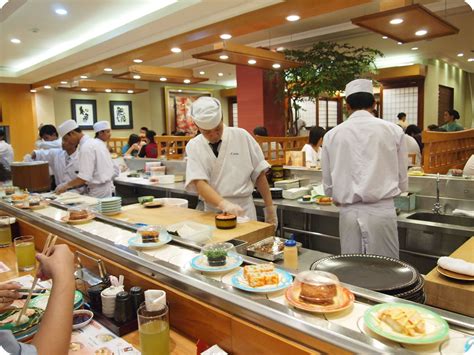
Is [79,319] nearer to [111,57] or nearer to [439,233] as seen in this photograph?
[439,233]

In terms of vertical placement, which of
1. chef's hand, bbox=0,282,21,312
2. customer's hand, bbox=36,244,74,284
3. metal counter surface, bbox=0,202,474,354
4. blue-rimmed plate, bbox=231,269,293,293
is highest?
customer's hand, bbox=36,244,74,284

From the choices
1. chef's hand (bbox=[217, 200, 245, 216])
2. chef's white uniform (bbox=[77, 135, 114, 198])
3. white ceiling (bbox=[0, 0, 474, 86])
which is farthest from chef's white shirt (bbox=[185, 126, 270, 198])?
white ceiling (bbox=[0, 0, 474, 86])

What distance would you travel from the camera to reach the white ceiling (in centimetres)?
495

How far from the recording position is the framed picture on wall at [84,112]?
1133 centimetres

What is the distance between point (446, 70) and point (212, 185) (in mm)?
10429

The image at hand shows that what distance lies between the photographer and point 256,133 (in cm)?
631

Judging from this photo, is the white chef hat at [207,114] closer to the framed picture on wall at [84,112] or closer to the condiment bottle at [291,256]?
the condiment bottle at [291,256]

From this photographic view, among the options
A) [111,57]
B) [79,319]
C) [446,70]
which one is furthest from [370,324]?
[446,70]

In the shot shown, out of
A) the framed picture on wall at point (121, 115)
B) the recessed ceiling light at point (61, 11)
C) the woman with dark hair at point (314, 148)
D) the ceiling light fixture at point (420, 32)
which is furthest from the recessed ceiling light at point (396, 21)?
the framed picture on wall at point (121, 115)

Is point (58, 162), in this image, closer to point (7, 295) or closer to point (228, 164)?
point (228, 164)

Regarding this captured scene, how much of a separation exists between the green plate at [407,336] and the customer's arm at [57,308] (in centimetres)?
83

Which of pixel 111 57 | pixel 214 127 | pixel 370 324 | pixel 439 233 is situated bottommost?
pixel 439 233

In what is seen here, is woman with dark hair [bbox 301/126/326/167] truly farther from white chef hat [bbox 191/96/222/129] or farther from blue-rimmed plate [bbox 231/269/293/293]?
blue-rimmed plate [bbox 231/269/293/293]

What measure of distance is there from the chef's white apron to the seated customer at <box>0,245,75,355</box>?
1870mm
